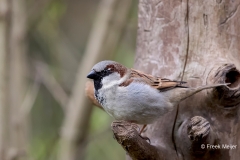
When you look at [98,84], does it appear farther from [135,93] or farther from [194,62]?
[194,62]

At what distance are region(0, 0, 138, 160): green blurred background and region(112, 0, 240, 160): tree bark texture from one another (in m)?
0.73

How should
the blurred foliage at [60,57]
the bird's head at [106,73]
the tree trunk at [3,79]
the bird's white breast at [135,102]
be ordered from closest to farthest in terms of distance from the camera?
the bird's white breast at [135,102] → the bird's head at [106,73] → the tree trunk at [3,79] → the blurred foliage at [60,57]

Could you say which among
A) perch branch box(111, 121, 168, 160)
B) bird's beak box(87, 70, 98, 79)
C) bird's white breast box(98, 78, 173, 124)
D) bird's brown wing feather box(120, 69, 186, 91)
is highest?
bird's brown wing feather box(120, 69, 186, 91)

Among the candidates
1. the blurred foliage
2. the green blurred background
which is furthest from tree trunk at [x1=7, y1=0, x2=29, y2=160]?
the blurred foliage

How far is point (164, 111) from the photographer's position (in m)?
2.24

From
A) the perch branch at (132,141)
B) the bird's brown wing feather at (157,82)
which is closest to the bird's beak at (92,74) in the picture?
the bird's brown wing feather at (157,82)

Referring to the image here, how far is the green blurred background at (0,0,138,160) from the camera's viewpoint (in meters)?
3.34

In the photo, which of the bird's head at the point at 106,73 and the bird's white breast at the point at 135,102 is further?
the bird's head at the point at 106,73

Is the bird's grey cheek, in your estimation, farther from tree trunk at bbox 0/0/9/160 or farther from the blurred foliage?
the blurred foliage

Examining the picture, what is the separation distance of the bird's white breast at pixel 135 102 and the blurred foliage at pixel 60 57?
105 cm

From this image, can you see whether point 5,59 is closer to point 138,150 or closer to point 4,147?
point 4,147

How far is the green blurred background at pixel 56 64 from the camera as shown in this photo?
132 inches

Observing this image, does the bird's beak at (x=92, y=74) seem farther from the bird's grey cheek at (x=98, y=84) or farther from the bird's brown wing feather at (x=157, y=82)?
the bird's brown wing feather at (x=157, y=82)

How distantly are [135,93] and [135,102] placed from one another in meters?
0.04
